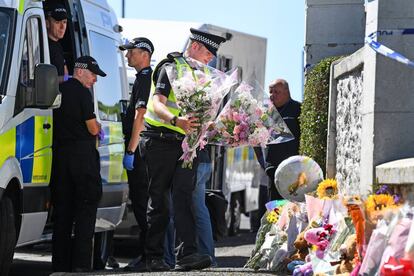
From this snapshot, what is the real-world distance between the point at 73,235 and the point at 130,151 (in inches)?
38.6

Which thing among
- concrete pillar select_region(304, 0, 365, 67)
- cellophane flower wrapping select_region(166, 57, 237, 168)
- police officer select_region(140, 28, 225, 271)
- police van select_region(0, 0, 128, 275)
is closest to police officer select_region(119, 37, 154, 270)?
police van select_region(0, 0, 128, 275)

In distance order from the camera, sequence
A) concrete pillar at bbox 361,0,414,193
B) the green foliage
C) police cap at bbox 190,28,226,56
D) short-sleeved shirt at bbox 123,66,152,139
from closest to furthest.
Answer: concrete pillar at bbox 361,0,414,193, police cap at bbox 190,28,226,56, short-sleeved shirt at bbox 123,66,152,139, the green foliage

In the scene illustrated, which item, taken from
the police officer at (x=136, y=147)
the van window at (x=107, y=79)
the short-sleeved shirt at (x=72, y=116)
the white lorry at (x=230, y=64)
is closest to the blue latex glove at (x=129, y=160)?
the police officer at (x=136, y=147)

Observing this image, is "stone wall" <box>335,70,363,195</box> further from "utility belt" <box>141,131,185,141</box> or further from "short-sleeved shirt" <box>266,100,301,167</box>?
"short-sleeved shirt" <box>266,100,301,167</box>

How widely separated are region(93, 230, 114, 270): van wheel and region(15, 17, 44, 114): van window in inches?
98.7

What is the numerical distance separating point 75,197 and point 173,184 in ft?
4.20

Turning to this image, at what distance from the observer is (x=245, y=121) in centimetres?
887

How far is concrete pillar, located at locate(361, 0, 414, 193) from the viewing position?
8125mm

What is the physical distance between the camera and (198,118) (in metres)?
8.75

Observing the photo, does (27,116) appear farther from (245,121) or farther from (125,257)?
(125,257)

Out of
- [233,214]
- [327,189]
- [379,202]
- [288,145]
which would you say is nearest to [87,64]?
[327,189]

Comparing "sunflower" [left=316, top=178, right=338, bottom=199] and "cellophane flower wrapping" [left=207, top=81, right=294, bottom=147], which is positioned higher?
"cellophane flower wrapping" [left=207, top=81, right=294, bottom=147]

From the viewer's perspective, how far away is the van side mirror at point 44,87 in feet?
29.1

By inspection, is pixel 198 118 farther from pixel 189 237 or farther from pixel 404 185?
pixel 404 185
